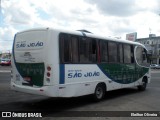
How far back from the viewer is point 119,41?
1373 centimetres

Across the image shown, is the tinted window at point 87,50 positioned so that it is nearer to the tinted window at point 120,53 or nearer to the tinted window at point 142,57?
the tinted window at point 120,53

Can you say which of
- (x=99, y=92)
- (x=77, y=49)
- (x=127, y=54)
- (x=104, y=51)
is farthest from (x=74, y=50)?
(x=127, y=54)

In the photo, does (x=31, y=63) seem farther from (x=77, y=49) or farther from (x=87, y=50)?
(x=87, y=50)

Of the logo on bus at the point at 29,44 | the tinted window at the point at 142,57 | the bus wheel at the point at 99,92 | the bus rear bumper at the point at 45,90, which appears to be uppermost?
the logo on bus at the point at 29,44

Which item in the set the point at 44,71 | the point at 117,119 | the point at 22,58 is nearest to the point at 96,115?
the point at 117,119

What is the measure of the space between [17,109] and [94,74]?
141 inches

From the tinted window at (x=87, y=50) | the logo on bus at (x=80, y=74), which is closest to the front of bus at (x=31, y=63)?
the logo on bus at (x=80, y=74)

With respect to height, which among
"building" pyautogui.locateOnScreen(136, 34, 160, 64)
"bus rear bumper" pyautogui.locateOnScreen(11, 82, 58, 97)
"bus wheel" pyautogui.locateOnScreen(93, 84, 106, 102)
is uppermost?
"building" pyautogui.locateOnScreen(136, 34, 160, 64)

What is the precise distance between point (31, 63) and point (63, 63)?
3.89 ft

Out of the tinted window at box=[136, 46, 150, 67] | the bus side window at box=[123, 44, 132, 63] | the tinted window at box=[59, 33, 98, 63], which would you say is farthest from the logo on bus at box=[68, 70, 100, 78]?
the tinted window at box=[136, 46, 150, 67]

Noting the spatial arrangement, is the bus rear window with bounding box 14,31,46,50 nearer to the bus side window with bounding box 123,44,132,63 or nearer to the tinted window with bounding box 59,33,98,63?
the tinted window with bounding box 59,33,98,63

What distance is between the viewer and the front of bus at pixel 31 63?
9539mm

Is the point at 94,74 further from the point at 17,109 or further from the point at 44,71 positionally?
the point at 17,109

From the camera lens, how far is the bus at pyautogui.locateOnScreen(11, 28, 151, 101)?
375 inches
